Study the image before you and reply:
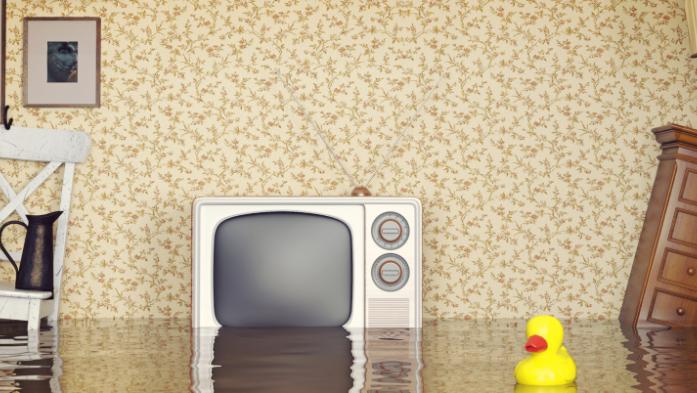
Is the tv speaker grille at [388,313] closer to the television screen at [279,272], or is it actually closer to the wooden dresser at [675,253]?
the television screen at [279,272]

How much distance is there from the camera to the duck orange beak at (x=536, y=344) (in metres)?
2.03

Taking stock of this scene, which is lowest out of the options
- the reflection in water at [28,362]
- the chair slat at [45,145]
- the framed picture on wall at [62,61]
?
the reflection in water at [28,362]

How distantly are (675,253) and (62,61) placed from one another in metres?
2.42

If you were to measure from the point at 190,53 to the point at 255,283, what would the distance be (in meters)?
1.03

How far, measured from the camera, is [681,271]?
338cm

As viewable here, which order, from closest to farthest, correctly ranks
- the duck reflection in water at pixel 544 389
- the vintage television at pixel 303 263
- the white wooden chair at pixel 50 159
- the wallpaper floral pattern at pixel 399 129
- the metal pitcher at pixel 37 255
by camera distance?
the duck reflection in water at pixel 544 389, the vintage television at pixel 303 263, the metal pitcher at pixel 37 255, the white wooden chair at pixel 50 159, the wallpaper floral pattern at pixel 399 129

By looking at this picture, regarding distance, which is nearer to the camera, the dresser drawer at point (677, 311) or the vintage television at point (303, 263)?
the vintage television at point (303, 263)

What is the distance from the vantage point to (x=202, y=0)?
3723 mm

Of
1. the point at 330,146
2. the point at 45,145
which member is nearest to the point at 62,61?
the point at 45,145

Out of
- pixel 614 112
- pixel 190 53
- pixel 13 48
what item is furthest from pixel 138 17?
pixel 614 112

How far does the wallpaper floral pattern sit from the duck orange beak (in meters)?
1.64

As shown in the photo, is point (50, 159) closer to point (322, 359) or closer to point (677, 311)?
point (322, 359)

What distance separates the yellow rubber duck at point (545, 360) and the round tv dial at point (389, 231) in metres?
1.15

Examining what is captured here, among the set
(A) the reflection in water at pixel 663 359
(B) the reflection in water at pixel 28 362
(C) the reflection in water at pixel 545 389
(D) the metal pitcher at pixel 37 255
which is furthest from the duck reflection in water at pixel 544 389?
(D) the metal pitcher at pixel 37 255
